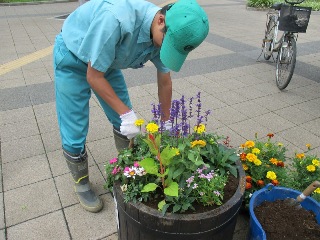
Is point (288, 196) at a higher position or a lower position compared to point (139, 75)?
higher

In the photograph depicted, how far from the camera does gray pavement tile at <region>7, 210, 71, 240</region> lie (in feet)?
7.06

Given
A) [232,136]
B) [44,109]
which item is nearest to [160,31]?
[232,136]

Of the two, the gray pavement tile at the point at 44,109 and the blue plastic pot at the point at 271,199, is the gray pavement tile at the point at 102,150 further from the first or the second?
the blue plastic pot at the point at 271,199

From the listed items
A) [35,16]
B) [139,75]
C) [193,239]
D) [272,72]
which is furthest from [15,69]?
[35,16]

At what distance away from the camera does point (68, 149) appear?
2279 millimetres

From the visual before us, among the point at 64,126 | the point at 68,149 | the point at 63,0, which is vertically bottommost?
the point at 63,0

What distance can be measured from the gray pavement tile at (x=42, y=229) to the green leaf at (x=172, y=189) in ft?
3.59

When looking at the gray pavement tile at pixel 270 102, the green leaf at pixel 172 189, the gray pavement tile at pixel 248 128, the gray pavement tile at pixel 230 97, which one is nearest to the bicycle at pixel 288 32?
the gray pavement tile at pixel 270 102

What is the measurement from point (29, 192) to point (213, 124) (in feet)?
6.89

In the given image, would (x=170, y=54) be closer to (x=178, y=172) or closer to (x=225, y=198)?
(x=178, y=172)

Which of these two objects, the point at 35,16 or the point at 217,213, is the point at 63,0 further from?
the point at 217,213

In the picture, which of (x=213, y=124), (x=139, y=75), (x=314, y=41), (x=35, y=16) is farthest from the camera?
(x=35, y=16)

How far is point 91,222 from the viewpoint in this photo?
2277 mm

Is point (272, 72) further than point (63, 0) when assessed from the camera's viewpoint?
No
